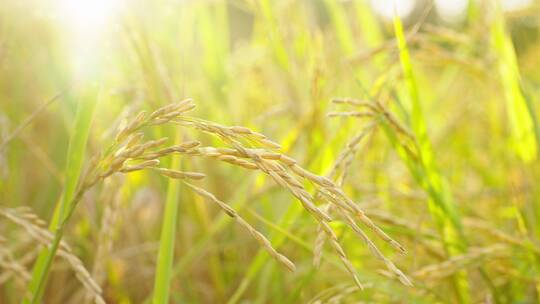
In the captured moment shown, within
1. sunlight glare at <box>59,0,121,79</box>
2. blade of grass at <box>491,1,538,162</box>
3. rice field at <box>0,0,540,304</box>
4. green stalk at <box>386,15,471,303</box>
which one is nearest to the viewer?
rice field at <box>0,0,540,304</box>

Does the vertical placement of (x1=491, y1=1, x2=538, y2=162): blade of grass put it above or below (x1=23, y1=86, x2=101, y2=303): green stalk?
below

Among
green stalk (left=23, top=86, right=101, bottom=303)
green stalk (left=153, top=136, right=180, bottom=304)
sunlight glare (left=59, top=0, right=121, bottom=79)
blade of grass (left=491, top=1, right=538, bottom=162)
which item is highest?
sunlight glare (left=59, top=0, right=121, bottom=79)

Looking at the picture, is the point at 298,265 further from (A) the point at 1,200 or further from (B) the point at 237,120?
(A) the point at 1,200

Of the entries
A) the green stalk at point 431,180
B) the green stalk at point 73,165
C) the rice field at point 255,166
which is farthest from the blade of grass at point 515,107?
the green stalk at point 73,165

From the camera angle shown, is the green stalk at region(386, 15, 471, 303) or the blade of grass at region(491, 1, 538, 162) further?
the blade of grass at region(491, 1, 538, 162)

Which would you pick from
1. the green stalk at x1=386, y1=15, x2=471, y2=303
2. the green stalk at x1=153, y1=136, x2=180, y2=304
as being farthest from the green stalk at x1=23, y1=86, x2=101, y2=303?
the green stalk at x1=386, y1=15, x2=471, y2=303

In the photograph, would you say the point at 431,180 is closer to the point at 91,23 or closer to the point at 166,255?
the point at 166,255

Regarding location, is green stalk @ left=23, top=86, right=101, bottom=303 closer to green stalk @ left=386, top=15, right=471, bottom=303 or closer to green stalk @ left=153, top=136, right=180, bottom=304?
green stalk @ left=153, top=136, right=180, bottom=304

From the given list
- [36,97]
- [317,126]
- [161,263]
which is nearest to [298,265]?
[317,126]
